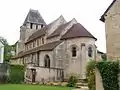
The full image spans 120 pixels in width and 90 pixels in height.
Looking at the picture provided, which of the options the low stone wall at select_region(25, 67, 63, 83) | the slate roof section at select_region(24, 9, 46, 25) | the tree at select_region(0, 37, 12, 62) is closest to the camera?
the low stone wall at select_region(25, 67, 63, 83)

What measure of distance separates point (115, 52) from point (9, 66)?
2252cm

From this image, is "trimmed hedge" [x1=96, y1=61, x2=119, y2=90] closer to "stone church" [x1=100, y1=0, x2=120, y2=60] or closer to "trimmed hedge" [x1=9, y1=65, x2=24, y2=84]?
"stone church" [x1=100, y1=0, x2=120, y2=60]

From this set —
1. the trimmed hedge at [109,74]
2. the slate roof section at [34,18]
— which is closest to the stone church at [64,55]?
the slate roof section at [34,18]

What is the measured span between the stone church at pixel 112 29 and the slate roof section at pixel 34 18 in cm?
4087

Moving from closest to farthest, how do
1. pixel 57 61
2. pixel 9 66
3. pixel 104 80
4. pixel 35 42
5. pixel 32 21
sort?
pixel 104 80 → pixel 9 66 → pixel 57 61 → pixel 35 42 → pixel 32 21

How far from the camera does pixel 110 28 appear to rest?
24125 mm

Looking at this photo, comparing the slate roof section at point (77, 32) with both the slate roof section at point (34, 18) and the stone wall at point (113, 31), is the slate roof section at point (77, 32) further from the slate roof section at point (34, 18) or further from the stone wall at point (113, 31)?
the slate roof section at point (34, 18)

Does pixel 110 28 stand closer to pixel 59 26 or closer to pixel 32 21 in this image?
pixel 59 26

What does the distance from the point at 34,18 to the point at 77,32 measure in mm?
23048

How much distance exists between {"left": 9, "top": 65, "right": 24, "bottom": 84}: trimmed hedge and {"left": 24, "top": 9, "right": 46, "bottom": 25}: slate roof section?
23.1m

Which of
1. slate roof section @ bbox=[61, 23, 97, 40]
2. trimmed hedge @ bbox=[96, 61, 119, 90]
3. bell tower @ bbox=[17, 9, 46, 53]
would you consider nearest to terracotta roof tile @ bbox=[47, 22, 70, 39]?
slate roof section @ bbox=[61, 23, 97, 40]

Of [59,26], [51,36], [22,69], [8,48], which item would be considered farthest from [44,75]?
[8,48]

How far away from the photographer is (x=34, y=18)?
A: 64.8 meters

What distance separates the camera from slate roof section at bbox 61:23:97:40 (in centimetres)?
4336
